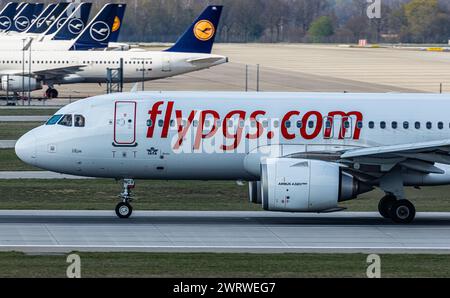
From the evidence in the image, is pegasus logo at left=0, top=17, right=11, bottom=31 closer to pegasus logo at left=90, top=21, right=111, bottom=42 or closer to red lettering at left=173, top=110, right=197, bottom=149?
pegasus logo at left=90, top=21, right=111, bottom=42

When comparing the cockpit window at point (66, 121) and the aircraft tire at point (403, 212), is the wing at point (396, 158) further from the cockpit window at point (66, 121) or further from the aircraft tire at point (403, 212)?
the cockpit window at point (66, 121)

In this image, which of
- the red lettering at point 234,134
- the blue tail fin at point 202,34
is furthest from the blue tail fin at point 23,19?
the red lettering at point 234,134

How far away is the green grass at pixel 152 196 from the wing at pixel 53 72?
4506cm

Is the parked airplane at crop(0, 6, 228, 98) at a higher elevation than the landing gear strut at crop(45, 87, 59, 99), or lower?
higher

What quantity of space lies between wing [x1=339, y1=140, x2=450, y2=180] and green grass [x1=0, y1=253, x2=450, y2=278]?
4.77 metres

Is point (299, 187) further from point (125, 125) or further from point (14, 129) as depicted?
point (14, 129)

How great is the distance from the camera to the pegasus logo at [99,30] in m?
94.7

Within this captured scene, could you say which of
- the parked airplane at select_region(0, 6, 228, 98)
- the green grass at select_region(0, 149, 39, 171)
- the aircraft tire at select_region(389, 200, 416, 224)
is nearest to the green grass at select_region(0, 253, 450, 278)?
the aircraft tire at select_region(389, 200, 416, 224)

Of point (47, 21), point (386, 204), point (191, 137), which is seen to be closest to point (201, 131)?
point (191, 137)

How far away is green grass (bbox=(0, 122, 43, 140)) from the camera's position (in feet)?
179

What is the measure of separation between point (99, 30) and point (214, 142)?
218 feet

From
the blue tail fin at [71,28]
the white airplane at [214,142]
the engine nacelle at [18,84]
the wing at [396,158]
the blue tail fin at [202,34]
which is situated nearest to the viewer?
the wing at [396,158]

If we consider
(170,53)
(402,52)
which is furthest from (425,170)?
(402,52)
